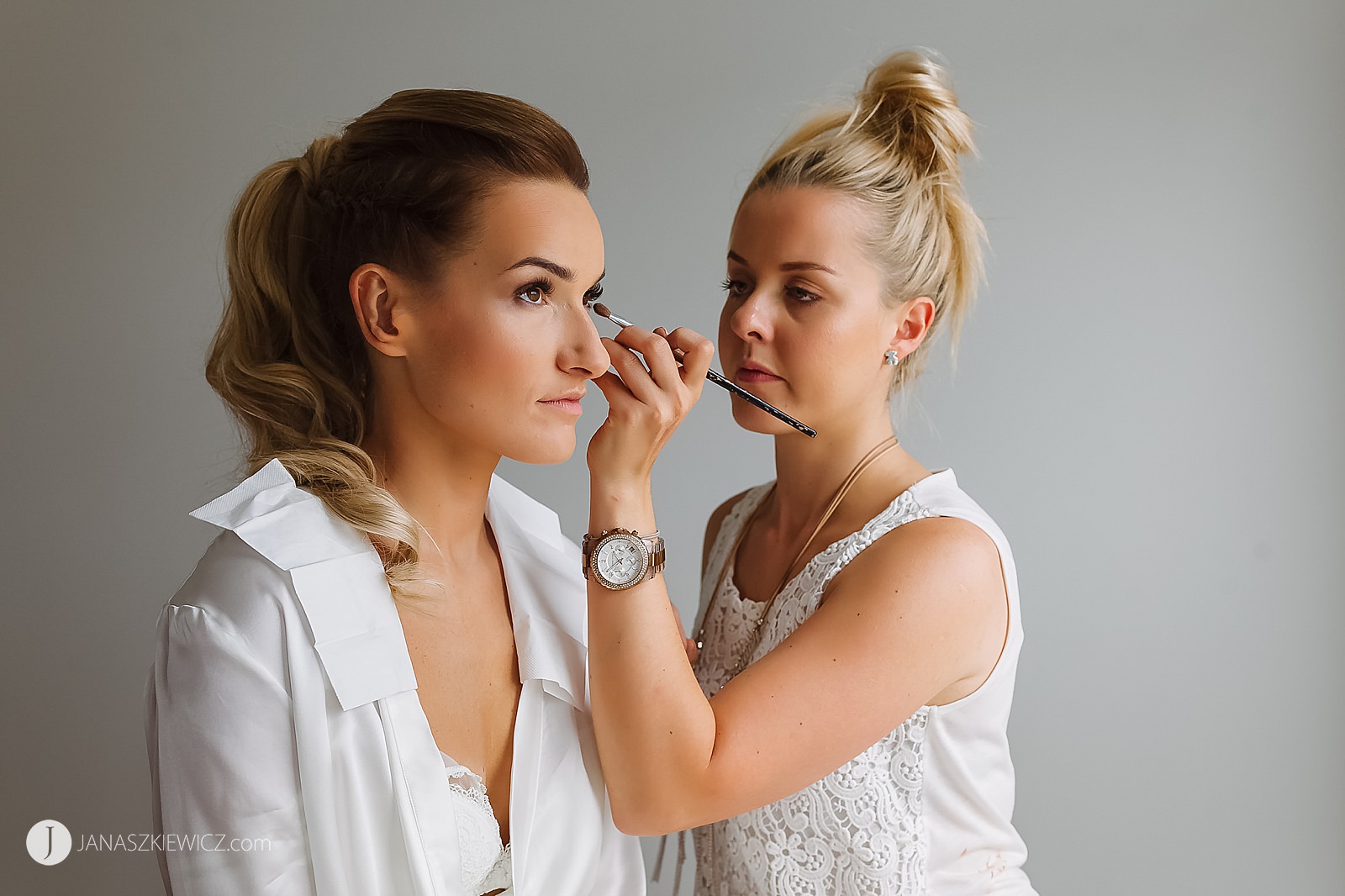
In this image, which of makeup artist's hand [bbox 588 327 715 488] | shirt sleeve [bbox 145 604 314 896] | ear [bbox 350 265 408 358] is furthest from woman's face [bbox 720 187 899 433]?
shirt sleeve [bbox 145 604 314 896]

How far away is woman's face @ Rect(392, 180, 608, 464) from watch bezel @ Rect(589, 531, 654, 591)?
11 centimetres

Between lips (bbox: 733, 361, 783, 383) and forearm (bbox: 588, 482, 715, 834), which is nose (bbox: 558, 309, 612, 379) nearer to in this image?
forearm (bbox: 588, 482, 715, 834)

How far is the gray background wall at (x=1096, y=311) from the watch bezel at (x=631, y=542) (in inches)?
41.4

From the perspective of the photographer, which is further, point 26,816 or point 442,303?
point 26,816

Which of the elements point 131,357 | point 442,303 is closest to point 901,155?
point 442,303

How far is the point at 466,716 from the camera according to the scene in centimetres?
120

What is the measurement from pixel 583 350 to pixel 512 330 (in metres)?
0.08

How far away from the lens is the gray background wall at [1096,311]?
7.09 ft

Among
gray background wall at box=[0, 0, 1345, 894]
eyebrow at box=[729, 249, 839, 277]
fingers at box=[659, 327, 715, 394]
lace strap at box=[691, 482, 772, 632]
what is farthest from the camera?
gray background wall at box=[0, 0, 1345, 894]

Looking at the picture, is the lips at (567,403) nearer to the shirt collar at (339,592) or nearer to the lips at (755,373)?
the shirt collar at (339,592)

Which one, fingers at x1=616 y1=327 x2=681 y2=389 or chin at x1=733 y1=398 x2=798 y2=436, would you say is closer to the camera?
fingers at x1=616 y1=327 x2=681 y2=389

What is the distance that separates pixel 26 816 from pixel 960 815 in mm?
1624

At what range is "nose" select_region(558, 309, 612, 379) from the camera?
116 centimetres

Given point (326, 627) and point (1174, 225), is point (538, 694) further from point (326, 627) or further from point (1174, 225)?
point (1174, 225)
